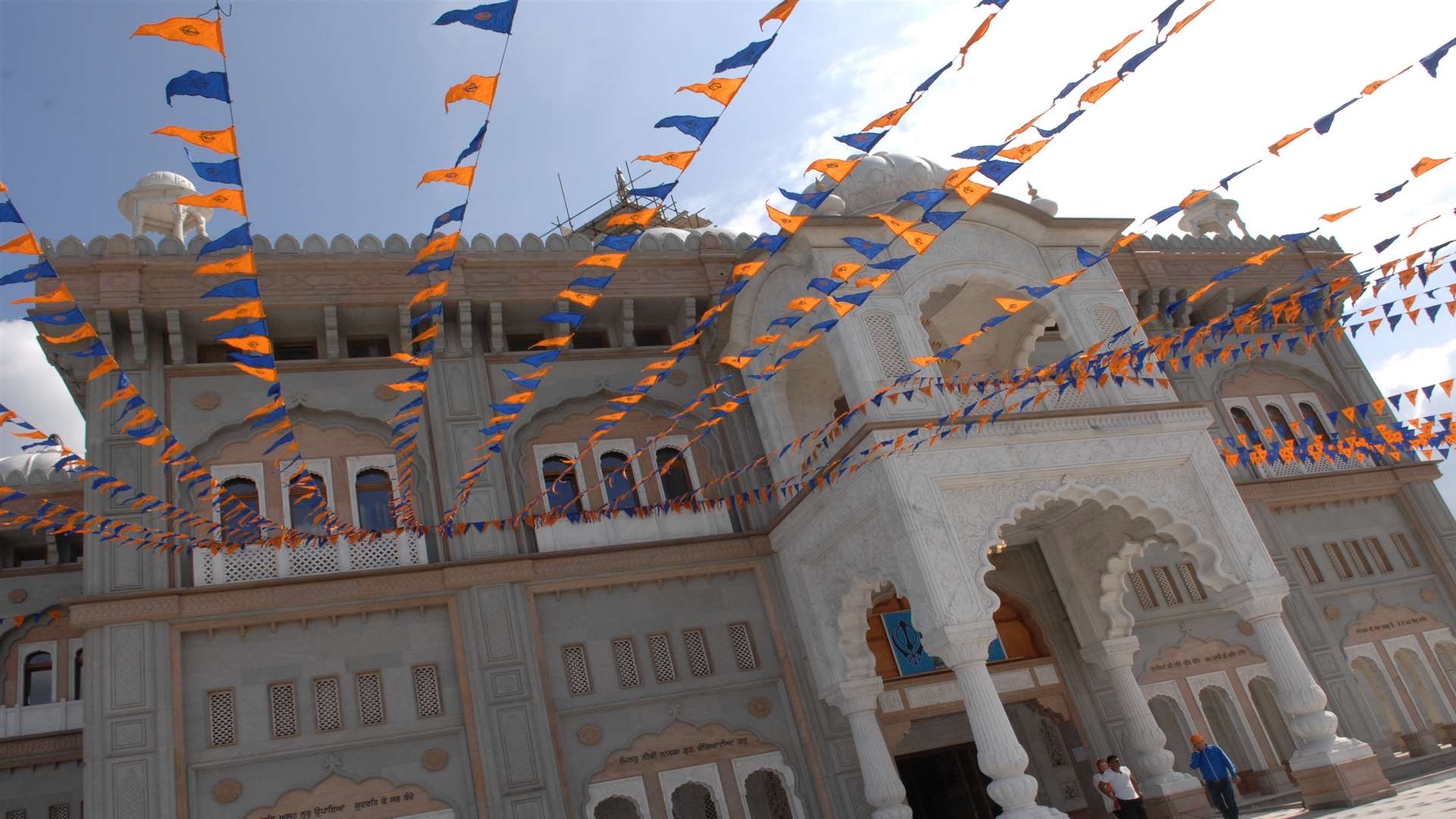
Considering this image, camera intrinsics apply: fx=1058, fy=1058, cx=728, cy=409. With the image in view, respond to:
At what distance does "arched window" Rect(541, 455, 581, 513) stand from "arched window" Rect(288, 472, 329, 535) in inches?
106

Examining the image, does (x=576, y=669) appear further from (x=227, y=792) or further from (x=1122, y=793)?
(x=1122, y=793)

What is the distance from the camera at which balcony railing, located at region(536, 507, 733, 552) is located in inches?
518

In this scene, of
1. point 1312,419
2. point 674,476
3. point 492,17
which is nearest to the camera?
point 492,17

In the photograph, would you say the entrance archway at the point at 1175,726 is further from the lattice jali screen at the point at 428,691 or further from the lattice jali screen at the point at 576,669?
the lattice jali screen at the point at 428,691

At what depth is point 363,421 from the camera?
1342 centimetres

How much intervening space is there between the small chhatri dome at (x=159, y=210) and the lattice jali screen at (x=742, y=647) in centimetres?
892

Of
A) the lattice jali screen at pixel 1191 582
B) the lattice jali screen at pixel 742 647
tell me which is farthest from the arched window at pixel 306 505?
the lattice jali screen at pixel 1191 582

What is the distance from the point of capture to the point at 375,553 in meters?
12.5

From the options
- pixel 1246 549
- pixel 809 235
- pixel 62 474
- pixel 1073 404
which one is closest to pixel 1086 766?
pixel 1246 549

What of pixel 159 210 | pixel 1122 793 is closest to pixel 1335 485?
pixel 1122 793

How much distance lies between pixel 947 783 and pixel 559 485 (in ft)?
23.9

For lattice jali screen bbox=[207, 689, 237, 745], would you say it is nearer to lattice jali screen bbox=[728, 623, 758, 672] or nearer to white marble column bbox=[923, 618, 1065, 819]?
lattice jali screen bbox=[728, 623, 758, 672]

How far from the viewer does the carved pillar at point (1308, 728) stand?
34.7 ft

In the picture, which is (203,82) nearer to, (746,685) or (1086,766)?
(746,685)
